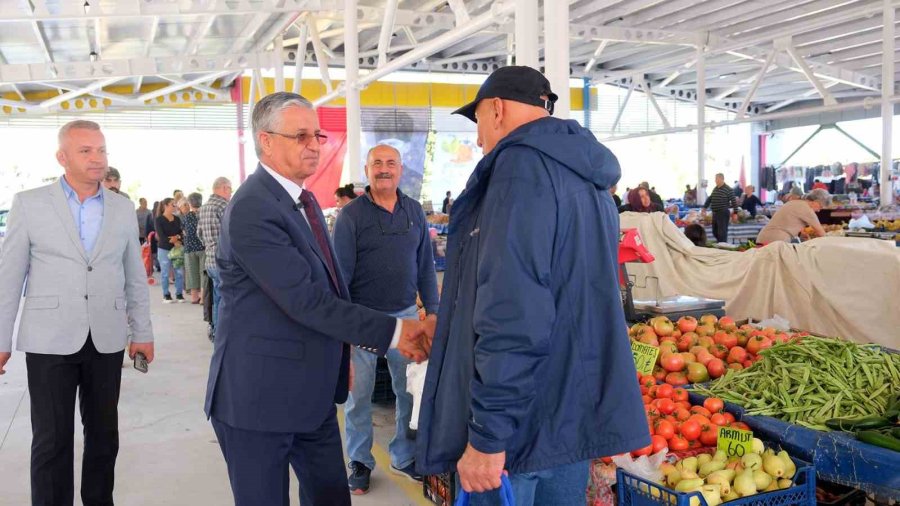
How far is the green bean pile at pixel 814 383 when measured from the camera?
2.96 m

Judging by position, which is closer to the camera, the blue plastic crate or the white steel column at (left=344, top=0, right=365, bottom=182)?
the blue plastic crate

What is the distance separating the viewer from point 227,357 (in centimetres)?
213

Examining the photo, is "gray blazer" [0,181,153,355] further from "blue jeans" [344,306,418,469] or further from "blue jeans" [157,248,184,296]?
"blue jeans" [157,248,184,296]

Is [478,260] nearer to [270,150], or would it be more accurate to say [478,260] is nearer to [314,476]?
[270,150]

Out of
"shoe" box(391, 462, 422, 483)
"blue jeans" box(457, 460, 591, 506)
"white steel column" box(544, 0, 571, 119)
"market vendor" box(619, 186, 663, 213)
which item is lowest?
"shoe" box(391, 462, 422, 483)

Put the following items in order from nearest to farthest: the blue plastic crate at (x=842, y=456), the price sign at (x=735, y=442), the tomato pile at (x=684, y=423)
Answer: the blue plastic crate at (x=842, y=456), the price sign at (x=735, y=442), the tomato pile at (x=684, y=423)

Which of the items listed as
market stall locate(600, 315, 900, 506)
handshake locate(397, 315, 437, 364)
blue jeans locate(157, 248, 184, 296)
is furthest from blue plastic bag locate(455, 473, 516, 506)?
blue jeans locate(157, 248, 184, 296)

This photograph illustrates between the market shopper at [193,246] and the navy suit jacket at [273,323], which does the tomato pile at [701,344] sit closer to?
the navy suit jacket at [273,323]

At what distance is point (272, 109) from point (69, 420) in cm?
155

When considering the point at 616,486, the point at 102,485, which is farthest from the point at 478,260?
the point at 102,485

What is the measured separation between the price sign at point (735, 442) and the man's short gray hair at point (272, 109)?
1.88m

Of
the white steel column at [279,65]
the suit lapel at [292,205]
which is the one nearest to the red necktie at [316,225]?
the suit lapel at [292,205]

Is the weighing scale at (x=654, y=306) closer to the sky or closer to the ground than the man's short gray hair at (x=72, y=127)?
closer to the ground

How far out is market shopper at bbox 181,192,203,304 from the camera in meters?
9.55
